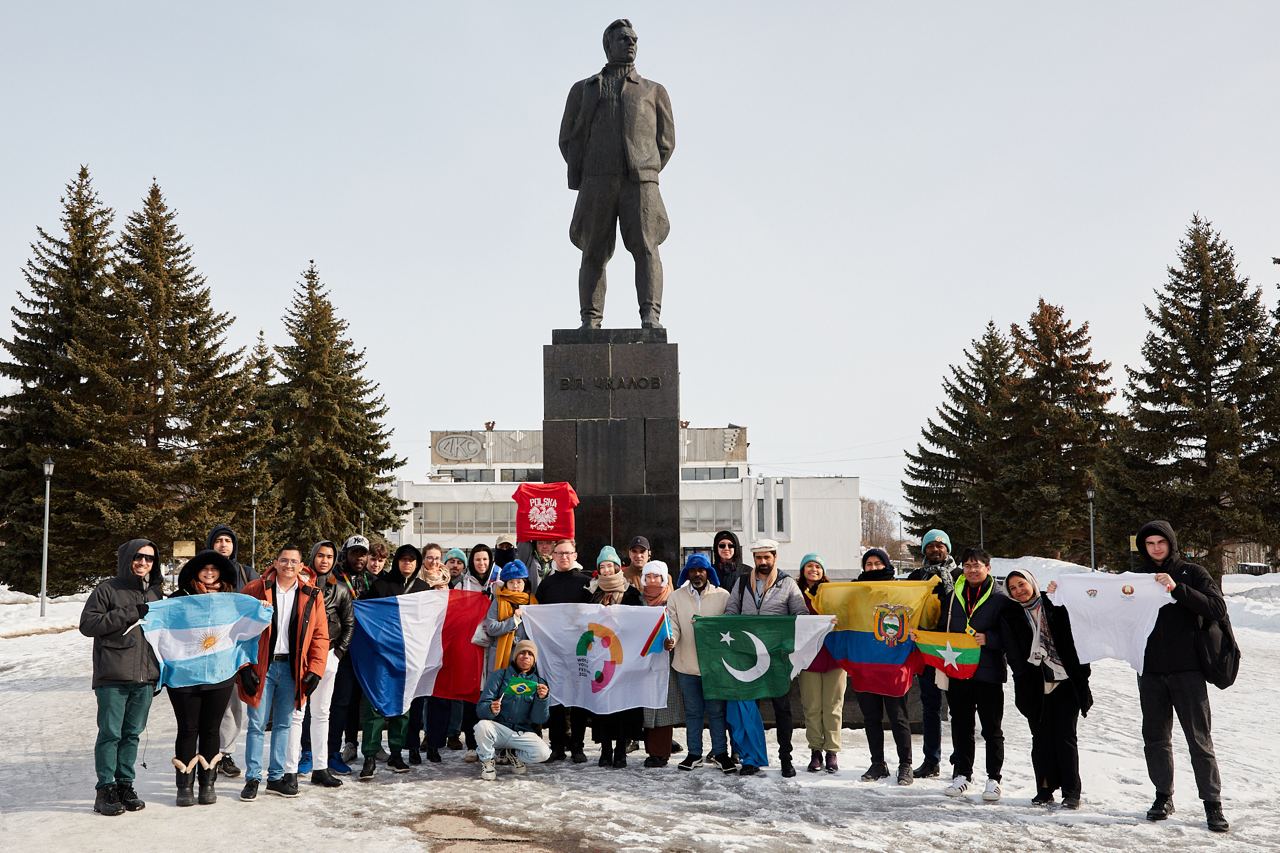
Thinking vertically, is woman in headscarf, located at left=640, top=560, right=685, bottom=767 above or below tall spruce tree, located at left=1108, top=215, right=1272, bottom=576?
below

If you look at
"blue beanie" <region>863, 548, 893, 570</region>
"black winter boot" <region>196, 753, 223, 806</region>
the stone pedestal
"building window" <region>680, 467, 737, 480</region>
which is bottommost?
"black winter boot" <region>196, 753, 223, 806</region>

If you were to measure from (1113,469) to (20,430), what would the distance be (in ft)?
119

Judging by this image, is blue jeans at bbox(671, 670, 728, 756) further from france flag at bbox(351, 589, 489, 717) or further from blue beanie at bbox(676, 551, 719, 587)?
france flag at bbox(351, 589, 489, 717)

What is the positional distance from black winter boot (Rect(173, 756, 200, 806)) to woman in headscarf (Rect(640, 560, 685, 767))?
3.26 m

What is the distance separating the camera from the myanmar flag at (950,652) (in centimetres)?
697

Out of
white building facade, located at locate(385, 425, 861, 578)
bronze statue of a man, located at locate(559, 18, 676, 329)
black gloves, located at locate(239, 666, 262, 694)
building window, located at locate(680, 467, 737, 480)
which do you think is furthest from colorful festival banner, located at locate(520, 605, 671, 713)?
building window, located at locate(680, 467, 737, 480)

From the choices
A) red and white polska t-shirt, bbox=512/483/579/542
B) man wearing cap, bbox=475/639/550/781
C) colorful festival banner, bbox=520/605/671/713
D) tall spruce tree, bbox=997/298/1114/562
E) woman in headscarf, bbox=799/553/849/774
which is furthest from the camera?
tall spruce tree, bbox=997/298/1114/562

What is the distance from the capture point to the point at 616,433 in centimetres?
1046

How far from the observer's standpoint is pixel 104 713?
635 centimetres

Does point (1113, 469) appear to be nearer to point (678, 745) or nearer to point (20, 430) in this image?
Answer: point (678, 745)

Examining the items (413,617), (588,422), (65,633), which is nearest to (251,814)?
(413,617)

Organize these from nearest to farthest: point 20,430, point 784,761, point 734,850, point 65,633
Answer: point 734,850 → point 784,761 → point 65,633 → point 20,430

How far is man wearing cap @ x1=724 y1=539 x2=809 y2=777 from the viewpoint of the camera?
755cm

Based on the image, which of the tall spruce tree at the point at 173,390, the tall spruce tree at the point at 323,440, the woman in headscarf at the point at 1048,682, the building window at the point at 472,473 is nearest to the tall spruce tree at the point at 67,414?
the tall spruce tree at the point at 173,390
